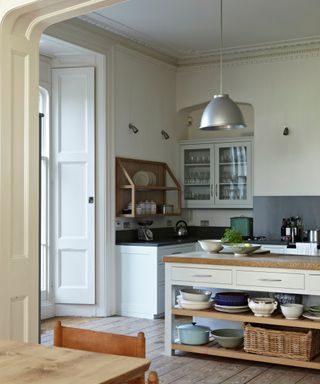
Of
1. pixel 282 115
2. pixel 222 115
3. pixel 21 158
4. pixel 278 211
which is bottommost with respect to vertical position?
pixel 278 211

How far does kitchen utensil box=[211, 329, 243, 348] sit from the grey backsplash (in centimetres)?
276

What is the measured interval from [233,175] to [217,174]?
22cm

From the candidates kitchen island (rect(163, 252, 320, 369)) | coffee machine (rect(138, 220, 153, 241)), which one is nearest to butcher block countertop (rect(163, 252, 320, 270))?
kitchen island (rect(163, 252, 320, 369))

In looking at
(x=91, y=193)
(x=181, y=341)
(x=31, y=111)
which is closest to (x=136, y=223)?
(x=91, y=193)

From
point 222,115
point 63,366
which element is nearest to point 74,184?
point 222,115

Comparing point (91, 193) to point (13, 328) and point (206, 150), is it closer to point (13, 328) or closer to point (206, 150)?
point (206, 150)

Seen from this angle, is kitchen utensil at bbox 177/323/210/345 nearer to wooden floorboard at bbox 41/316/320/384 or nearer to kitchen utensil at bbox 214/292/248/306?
wooden floorboard at bbox 41/316/320/384

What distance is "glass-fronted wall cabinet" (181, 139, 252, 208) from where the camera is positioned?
8117 millimetres

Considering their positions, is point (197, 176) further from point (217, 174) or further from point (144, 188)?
point (144, 188)

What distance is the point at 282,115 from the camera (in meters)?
7.84

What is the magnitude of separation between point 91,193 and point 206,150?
6.59 ft

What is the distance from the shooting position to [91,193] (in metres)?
7.12

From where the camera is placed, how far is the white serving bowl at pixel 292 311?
4719 mm

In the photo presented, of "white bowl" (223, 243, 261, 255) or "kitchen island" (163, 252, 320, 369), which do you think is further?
"white bowl" (223, 243, 261, 255)
